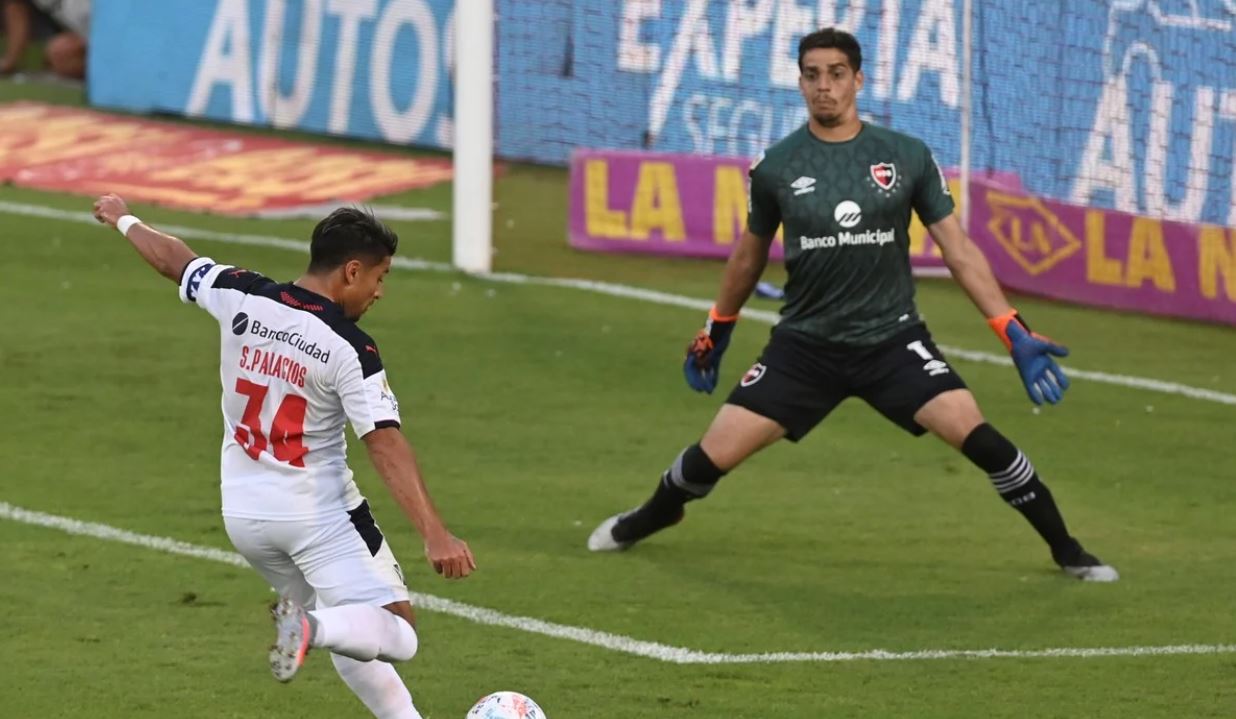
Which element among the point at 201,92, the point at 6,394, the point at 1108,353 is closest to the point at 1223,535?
the point at 1108,353

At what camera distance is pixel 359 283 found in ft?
22.2

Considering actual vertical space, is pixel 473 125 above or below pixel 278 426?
below

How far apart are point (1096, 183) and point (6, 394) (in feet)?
23.9

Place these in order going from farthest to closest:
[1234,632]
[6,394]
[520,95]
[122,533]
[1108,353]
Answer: [520,95] < [1108,353] < [6,394] < [122,533] < [1234,632]

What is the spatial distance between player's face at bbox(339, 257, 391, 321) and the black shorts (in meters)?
3.05

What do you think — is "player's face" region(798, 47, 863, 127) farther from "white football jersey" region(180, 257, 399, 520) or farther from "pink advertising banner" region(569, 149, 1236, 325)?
"pink advertising banner" region(569, 149, 1236, 325)

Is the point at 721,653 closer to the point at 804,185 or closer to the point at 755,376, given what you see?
the point at 755,376

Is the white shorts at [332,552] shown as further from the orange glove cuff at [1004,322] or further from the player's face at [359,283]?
the orange glove cuff at [1004,322]

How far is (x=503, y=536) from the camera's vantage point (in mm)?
10430

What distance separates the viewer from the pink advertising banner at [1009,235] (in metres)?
15.3

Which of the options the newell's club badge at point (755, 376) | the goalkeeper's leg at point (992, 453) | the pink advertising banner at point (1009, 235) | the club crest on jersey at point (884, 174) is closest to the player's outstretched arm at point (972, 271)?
the club crest on jersey at point (884, 174)

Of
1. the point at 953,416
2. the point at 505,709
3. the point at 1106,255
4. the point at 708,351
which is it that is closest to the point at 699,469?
the point at 708,351

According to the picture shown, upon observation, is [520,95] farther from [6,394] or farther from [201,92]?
[6,394]

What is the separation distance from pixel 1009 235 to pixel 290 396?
1029cm
